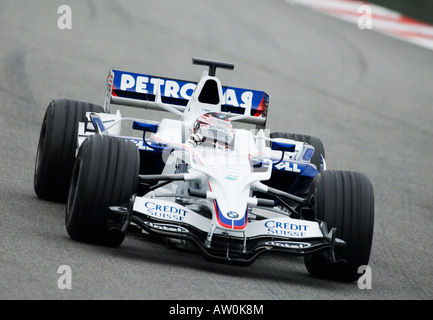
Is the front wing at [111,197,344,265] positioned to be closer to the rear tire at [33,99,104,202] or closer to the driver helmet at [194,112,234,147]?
the driver helmet at [194,112,234,147]

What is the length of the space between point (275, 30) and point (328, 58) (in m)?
2.15

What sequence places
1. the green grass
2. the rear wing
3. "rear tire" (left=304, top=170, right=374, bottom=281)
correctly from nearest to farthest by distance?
"rear tire" (left=304, top=170, right=374, bottom=281)
the rear wing
the green grass

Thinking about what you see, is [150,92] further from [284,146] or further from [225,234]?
[225,234]

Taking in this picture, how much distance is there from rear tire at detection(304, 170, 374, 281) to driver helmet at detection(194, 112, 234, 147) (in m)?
1.16

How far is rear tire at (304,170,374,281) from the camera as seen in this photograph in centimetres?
816

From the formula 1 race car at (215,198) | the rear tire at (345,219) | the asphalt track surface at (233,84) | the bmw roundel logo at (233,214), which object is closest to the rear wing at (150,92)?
the formula 1 race car at (215,198)

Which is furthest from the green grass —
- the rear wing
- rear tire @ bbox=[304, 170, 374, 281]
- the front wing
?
the front wing

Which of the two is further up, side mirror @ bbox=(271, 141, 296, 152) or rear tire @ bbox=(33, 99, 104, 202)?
side mirror @ bbox=(271, 141, 296, 152)

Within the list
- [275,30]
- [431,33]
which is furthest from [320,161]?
[431,33]

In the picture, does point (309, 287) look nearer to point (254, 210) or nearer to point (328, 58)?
point (254, 210)

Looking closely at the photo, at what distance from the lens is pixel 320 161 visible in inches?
419

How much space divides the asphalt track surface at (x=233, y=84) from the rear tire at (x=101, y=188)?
0.44 feet

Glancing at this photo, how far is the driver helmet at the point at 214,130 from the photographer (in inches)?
357

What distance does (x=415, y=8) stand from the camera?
2475 cm
